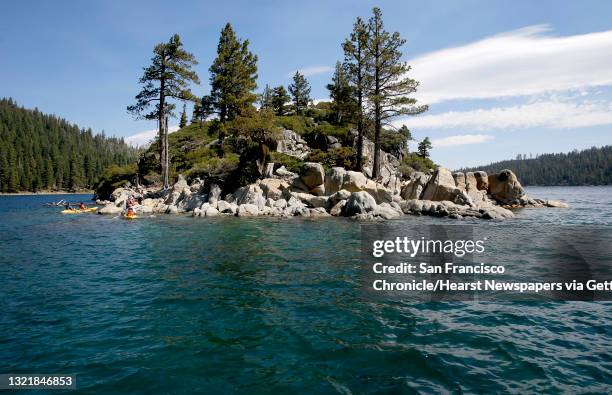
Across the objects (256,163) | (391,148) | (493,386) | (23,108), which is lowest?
(493,386)

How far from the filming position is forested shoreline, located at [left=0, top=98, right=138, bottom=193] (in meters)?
114

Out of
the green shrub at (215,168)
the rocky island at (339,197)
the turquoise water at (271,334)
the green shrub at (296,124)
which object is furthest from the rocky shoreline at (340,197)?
the green shrub at (296,124)

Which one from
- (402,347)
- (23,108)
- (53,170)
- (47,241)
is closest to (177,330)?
(402,347)

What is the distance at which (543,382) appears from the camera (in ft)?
18.7

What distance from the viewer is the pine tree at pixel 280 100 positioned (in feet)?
241

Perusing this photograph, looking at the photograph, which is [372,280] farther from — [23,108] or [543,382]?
[23,108]

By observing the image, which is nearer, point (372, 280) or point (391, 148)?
point (372, 280)

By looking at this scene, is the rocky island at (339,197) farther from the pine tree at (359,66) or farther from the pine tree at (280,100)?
the pine tree at (280,100)

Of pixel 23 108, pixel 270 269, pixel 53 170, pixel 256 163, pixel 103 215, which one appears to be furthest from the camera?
pixel 23 108

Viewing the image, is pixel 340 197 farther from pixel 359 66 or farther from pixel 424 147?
pixel 424 147

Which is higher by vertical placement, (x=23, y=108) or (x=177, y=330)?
(x=23, y=108)

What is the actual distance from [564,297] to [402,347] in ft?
19.6

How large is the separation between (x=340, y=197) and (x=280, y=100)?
1878 inches

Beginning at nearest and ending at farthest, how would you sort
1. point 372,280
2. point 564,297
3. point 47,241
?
point 564,297
point 372,280
point 47,241
